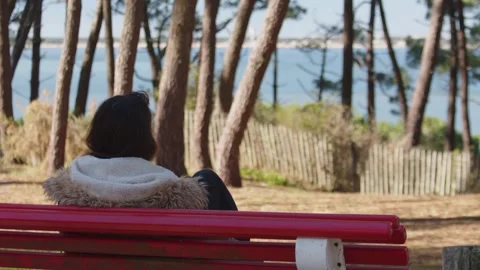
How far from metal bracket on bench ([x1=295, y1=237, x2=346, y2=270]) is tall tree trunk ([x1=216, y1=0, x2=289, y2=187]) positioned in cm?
1124

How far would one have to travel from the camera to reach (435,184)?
73.8 feet

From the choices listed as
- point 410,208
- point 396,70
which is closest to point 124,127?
point 410,208

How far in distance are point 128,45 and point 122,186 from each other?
37.3ft

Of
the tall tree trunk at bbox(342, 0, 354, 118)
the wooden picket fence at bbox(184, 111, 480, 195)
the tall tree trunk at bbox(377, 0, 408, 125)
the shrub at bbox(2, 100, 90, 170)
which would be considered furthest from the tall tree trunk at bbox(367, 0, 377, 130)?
the shrub at bbox(2, 100, 90, 170)

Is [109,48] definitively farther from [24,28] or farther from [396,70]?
[396,70]

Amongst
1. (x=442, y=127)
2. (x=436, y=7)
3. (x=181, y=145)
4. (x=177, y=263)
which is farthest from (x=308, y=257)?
(x=442, y=127)

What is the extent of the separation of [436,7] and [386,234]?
22522 mm

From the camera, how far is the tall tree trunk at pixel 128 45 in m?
14.7

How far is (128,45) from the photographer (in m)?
15.0

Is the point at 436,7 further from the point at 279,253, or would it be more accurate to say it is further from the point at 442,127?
the point at 279,253

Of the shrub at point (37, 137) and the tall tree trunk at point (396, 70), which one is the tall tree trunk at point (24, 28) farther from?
the tall tree trunk at point (396, 70)

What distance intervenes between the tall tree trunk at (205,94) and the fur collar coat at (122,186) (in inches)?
565

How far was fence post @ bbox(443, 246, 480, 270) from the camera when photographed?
3623 mm

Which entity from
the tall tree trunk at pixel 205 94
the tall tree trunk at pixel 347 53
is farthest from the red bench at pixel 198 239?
the tall tree trunk at pixel 347 53
